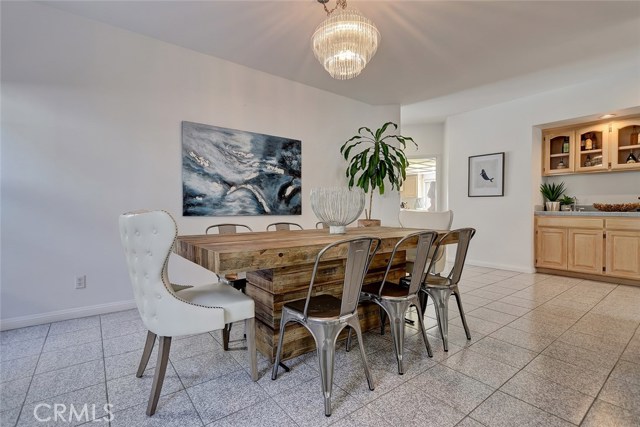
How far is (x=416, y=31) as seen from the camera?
3012 millimetres

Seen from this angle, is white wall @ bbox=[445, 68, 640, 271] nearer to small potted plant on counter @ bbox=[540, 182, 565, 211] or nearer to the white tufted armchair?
small potted plant on counter @ bbox=[540, 182, 565, 211]

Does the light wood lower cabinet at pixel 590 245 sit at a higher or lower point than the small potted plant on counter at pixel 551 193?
lower

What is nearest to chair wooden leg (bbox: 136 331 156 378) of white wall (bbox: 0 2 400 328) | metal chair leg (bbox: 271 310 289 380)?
metal chair leg (bbox: 271 310 289 380)

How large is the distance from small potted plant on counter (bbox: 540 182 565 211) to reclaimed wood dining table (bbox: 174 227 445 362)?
384cm

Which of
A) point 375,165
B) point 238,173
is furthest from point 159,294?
point 375,165

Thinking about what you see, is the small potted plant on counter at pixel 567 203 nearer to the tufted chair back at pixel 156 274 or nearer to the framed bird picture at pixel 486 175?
the framed bird picture at pixel 486 175

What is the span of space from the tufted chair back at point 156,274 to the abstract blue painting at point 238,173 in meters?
1.90

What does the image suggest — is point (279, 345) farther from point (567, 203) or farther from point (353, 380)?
point (567, 203)

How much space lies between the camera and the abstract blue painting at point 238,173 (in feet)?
11.0

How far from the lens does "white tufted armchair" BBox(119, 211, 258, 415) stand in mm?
1442

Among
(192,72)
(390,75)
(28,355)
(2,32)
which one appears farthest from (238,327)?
(390,75)

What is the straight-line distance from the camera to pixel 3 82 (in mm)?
2520

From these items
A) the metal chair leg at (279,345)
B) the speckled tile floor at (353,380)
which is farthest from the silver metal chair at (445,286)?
the metal chair leg at (279,345)

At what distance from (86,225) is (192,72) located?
6.24ft
